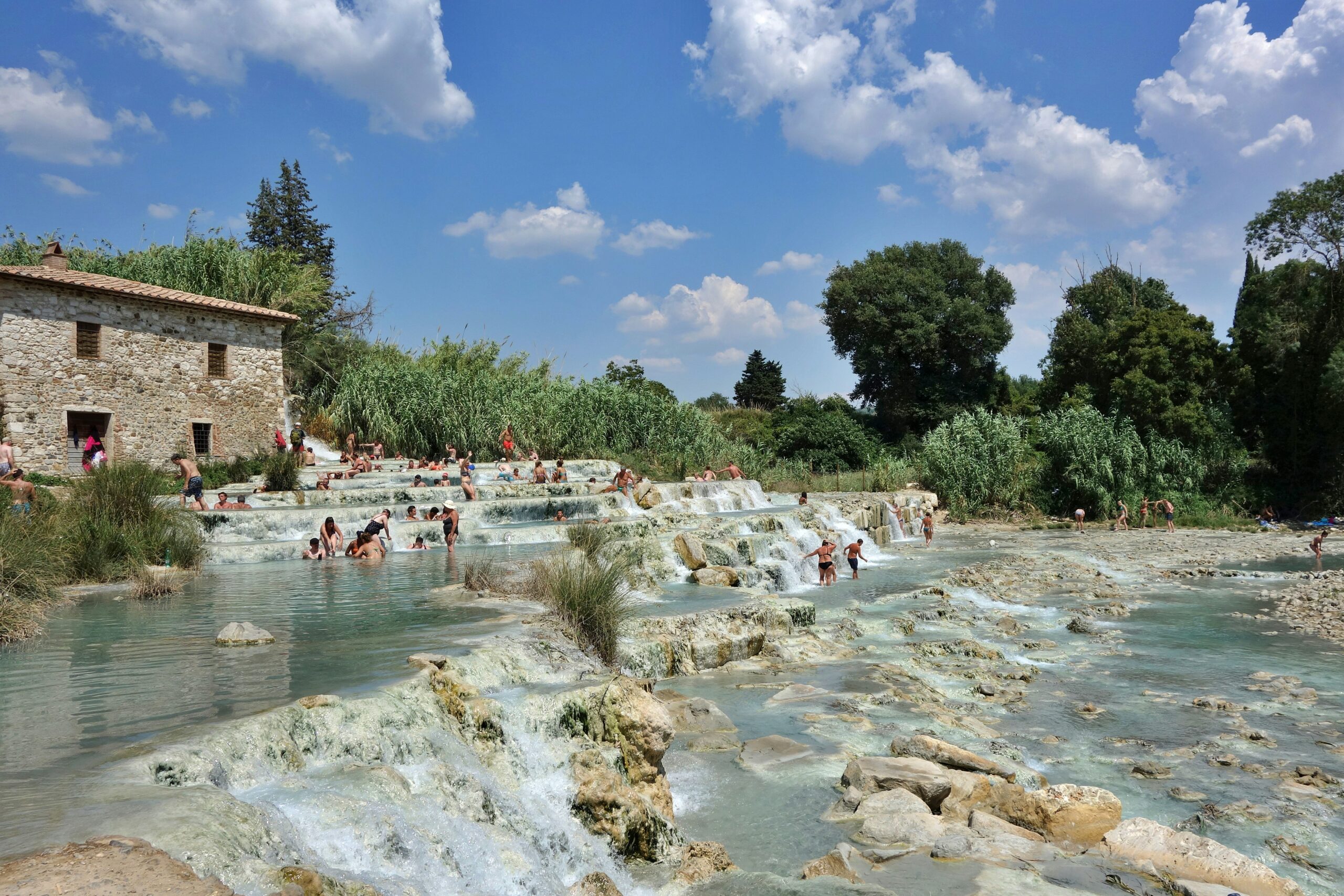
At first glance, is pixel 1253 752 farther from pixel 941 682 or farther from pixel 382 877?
pixel 382 877

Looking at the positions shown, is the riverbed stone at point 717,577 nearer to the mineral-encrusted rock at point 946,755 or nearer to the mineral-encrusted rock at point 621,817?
the mineral-encrusted rock at point 946,755

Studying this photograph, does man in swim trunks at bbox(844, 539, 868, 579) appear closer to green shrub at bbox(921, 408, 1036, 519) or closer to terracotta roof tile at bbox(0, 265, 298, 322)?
green shrub at bbox(921, 408, 1036, 519)

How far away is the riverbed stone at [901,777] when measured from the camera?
5.68m

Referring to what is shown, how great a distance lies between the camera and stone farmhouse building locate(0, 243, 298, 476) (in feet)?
59.9

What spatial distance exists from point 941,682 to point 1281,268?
83.9 feet

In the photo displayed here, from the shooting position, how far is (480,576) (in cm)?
1052

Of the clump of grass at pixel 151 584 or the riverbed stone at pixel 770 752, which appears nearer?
the riverbed stone at pixel 770 752

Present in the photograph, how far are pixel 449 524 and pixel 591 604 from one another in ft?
25.8

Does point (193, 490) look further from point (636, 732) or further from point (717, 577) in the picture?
point (636, 732)

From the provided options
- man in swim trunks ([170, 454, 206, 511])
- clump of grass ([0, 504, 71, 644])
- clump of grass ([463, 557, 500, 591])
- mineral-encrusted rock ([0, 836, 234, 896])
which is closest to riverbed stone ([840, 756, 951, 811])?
mineral-encrusted rock ([0, 836, 234, 896])

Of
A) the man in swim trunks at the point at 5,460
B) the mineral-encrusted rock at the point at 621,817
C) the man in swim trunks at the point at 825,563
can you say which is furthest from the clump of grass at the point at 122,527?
the man in swim trunks at the point at 825,563

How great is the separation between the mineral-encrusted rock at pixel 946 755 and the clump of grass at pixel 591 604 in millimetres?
2857

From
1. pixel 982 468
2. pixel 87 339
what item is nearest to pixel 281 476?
pixel 87 339

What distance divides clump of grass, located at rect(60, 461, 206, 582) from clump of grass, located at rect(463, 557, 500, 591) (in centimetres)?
411
